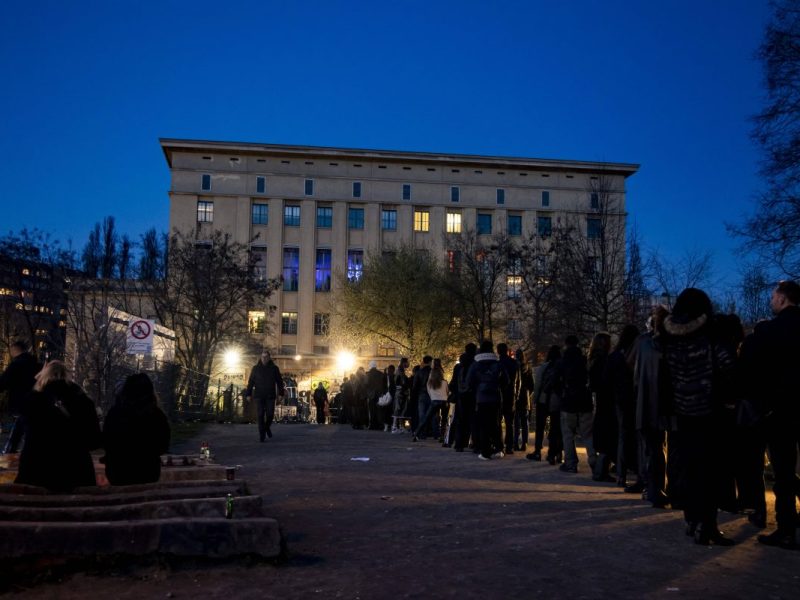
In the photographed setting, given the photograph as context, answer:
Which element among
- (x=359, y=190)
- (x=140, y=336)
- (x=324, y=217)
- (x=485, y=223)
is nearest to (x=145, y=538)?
(x=140, y=336)

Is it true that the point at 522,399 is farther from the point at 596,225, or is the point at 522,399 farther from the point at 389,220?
the point at 389,220

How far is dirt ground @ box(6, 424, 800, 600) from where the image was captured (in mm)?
4516

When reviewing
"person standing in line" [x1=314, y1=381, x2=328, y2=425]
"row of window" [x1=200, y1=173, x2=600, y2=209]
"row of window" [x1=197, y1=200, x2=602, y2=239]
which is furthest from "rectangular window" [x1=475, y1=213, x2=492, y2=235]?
"person standing in line" [x1=314, y1=381, x2=328, y2=425]

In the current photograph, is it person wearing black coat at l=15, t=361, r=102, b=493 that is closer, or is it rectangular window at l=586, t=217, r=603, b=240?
person wearing black coat at l=15, t=361, r=102, b=493

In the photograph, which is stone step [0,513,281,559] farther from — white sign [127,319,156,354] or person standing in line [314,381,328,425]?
person standing in line [314,381,328,425]

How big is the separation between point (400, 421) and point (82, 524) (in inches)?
780

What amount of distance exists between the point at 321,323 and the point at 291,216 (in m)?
10.4

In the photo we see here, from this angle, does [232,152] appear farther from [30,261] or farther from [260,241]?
[30,261]

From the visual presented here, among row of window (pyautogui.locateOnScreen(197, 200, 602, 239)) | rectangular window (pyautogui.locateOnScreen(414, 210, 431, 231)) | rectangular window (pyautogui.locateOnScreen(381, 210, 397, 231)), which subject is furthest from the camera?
rectangular window (pyautogui.locateOnScreen(414, 210, 431, 231))

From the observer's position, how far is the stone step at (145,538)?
458 centimetres

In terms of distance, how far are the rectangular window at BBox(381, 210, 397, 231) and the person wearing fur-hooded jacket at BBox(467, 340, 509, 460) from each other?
5860cm

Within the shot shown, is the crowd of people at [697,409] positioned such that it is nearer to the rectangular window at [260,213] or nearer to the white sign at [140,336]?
the white sign at [140,336]

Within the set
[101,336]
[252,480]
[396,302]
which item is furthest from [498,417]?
[396,302]

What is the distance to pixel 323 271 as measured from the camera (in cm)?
7069
